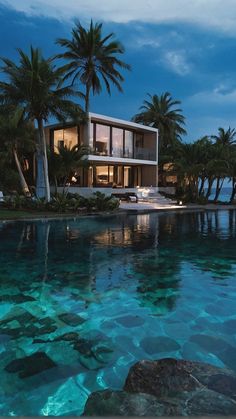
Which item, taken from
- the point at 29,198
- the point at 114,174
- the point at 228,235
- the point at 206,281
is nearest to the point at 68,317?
the point at 206,281

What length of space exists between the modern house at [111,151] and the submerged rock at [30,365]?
75.8 feet

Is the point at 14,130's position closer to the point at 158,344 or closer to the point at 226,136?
→ the point at 158,344

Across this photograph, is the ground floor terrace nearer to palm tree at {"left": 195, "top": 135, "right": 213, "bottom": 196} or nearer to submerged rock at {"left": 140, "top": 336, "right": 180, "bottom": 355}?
palm tree at {"left": 195, "top": 135, "right": 213, "bottom": 196}

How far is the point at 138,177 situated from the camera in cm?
3659

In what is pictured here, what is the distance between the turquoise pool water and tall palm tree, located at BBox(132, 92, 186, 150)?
32.3 m

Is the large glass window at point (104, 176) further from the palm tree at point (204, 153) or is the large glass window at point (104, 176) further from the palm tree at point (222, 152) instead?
the palm tree at point (222, 152)

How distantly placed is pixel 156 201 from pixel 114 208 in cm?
871

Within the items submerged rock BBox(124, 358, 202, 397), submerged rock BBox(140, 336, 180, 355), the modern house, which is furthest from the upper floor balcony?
submerged rock BBox(124, 358, 202, 397)

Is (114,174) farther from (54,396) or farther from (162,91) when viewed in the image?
(54,396)

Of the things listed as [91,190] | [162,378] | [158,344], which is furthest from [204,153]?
[162,378]

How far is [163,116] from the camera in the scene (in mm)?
42062

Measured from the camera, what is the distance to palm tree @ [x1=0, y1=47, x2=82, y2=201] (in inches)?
814

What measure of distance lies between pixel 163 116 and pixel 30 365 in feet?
132

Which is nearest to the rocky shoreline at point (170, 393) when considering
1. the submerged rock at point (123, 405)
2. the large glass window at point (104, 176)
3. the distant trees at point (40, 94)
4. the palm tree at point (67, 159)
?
the submerged rock at point (123, 405)
